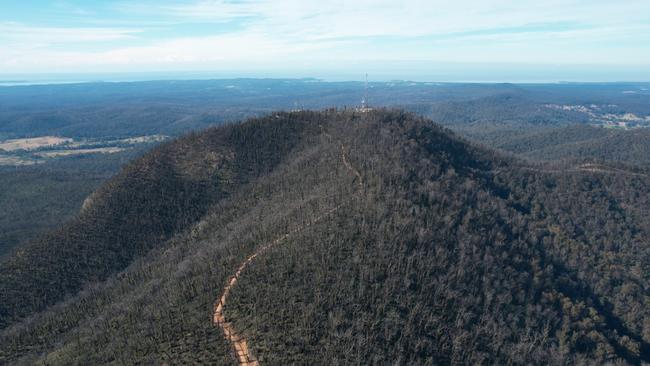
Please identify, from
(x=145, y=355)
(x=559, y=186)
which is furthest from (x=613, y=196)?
(x=145, y=355)

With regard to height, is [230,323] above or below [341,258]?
below

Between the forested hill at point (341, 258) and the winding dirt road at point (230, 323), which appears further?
the forested hill at point (341, 258)

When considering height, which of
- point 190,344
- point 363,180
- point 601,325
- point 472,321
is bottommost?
point 601,325

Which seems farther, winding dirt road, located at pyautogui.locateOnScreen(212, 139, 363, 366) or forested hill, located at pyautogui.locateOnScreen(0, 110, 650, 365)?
forested hill, located at pyautogui.locateOnScreen(0, 110, 650, 365)

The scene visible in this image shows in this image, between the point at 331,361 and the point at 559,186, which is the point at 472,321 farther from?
the point at 559,186

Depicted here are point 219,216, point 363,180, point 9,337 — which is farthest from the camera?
point 219,216

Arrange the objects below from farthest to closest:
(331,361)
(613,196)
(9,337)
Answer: (613,196), (9,337), (331,361)

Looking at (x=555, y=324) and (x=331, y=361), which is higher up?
(x=331, y=361)

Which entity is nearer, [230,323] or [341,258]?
[230,323]
